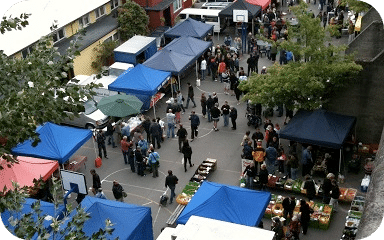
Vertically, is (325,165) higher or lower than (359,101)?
lower

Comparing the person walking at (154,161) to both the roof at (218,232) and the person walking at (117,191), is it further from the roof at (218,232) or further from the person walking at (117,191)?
the roof at (218,232)

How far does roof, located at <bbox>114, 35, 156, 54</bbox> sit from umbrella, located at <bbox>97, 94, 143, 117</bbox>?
6.46 meters

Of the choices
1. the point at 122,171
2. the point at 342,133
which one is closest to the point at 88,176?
the point at 122,171

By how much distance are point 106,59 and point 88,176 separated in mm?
10230

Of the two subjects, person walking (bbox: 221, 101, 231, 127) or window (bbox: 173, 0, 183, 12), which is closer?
person walking (bbox: 221, 101, 231, 127)

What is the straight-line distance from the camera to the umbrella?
22672 mm

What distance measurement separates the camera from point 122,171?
2166 cm

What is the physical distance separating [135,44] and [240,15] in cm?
673

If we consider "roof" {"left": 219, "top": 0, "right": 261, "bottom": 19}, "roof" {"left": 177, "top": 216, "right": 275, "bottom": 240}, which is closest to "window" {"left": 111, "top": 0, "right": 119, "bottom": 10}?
"roof" {"left": 219, "top": 0, "right": 261, "bottom": 19}

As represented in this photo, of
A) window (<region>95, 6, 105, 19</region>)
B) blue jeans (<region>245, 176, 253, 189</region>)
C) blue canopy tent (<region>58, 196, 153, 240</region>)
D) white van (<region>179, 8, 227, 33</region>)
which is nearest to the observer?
blue canopy tent (<region>58, 196, 153, 240</region>)

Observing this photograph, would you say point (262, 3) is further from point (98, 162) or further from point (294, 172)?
point (294, 172)

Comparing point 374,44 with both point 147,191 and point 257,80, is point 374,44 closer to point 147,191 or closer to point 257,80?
point 257,80

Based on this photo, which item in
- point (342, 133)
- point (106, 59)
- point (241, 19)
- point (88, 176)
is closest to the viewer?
point (342, 133)

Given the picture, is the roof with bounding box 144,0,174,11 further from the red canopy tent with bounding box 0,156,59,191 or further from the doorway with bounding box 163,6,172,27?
the red canopy tent with bounding box 0,156,59,191
